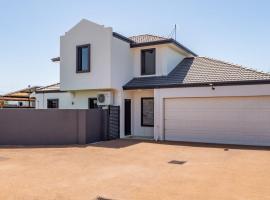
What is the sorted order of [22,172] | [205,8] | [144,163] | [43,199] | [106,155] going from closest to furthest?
[43,199] → [22,172] → [144,163] → [106,155] → [205,8]

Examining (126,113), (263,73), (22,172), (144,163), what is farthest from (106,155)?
(263,73)

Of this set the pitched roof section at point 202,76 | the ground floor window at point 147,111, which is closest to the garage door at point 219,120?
the pitched roof section at point 202,76

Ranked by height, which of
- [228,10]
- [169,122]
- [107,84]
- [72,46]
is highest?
[228,10]

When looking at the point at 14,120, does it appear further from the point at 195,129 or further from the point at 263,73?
the point at 263,73

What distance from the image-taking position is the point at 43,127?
14.9 m

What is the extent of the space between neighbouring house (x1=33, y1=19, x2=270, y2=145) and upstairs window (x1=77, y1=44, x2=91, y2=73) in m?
0.03

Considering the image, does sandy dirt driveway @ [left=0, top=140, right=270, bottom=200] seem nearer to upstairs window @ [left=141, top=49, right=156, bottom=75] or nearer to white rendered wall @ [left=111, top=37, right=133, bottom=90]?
white rendered wall @ [left=111, top=37, right=133, bottom=90]

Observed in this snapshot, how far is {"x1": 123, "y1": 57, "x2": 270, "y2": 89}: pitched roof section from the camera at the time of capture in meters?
14.8

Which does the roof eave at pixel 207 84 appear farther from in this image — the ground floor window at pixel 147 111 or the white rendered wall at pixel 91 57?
the white rendered wall at pixel 91 57

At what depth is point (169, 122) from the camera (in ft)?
54.6

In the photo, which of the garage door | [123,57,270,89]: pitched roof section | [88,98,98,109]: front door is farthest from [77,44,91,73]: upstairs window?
the garage door

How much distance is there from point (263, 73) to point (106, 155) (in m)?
9.49

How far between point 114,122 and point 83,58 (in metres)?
4.67

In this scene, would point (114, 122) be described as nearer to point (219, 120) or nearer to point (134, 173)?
point (219, 120)
